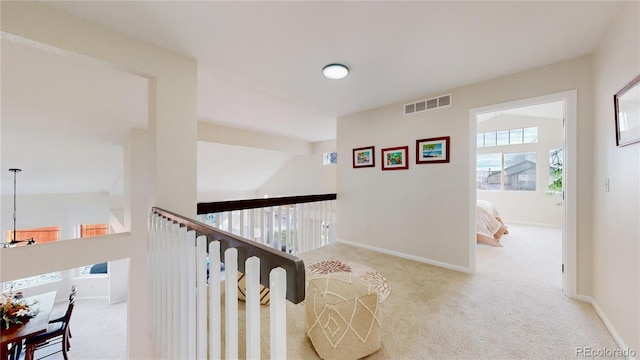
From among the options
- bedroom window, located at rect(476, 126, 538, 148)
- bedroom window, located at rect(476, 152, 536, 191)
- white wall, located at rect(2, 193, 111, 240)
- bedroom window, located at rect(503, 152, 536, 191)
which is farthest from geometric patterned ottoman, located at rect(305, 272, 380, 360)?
white wall, located at rect(2, 193, 111, 240)

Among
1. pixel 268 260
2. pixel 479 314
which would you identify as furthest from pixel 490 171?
pixel 268 260

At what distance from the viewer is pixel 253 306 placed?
75 centimetres

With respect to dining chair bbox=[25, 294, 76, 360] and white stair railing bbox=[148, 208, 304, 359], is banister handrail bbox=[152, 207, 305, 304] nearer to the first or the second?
white stair railing bbox=[148, 208, 304, 359]

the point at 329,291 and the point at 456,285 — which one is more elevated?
the point at 329,291

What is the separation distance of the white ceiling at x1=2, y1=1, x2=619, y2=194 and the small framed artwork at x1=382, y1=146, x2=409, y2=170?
29.3 inches

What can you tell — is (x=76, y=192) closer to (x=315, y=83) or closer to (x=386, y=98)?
(x=315, y=83)

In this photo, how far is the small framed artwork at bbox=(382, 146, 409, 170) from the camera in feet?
10.8

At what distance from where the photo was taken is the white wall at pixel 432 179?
83.5 inches

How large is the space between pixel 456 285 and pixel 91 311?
8360mm

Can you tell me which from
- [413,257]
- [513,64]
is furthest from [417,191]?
[513,64]

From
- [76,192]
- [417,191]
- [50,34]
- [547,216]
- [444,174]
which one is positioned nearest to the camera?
[50,34]

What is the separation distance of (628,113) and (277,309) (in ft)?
7.80

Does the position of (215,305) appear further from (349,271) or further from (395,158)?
(395,158)

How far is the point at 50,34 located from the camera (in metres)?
1.50
